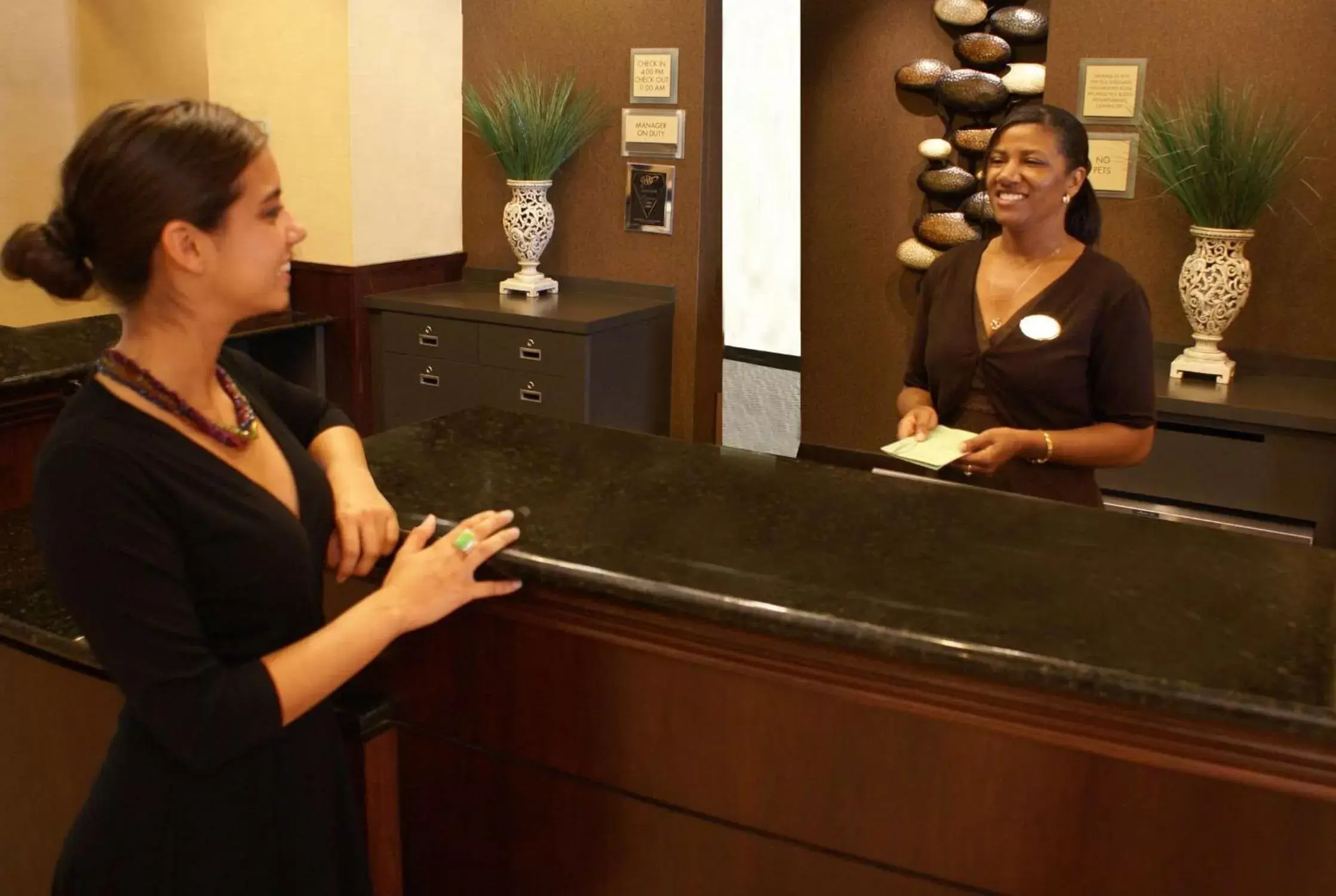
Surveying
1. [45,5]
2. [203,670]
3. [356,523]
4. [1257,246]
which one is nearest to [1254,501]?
[1257,246]

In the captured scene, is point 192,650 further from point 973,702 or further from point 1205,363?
point 1205,363

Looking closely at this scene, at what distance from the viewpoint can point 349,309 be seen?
167 inches

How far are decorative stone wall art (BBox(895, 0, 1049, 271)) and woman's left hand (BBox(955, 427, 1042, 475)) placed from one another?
1914 mm

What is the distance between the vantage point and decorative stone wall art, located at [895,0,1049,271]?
12.5ft

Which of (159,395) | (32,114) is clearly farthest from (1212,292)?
(32,114)

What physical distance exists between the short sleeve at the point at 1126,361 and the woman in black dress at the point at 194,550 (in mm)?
1247

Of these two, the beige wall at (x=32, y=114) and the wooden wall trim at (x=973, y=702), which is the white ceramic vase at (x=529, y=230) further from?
the wooden wall trim at (x=973, y=702)

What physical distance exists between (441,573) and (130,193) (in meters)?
0.45

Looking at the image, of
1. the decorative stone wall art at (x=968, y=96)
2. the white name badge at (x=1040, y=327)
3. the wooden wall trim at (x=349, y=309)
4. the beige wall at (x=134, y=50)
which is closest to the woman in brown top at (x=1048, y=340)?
the white name badge at (x=1040, y=327)

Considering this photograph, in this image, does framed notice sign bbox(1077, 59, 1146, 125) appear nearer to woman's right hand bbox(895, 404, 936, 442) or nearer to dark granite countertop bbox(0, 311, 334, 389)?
woman's right hand bbox(895, 404, 936, 442)

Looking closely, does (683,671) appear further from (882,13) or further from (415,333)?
(882,13)

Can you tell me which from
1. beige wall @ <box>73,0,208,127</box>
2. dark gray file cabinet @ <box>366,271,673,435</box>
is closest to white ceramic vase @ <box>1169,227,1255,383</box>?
dark gray file cabinet @ <box>366,271,673,435</box>

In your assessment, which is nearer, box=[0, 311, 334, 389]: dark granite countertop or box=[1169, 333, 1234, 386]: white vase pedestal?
box=[0, 311, 334, 389]: dark granite countertop

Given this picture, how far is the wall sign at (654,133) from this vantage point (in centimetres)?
418
